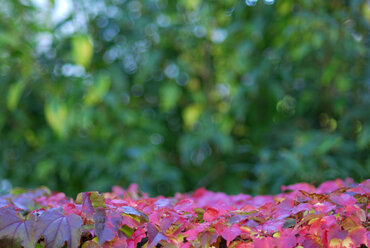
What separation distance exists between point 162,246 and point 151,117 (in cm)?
180

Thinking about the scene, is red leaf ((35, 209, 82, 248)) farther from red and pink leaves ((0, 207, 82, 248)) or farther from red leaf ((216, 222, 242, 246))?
red leaf ((216, 222, 242, 246))

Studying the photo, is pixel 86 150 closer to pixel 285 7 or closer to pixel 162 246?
pixel 285 7

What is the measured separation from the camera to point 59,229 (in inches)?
27.1

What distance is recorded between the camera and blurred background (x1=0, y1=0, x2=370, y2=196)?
2.04 m

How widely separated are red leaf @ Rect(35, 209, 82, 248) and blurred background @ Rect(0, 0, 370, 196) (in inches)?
51.4

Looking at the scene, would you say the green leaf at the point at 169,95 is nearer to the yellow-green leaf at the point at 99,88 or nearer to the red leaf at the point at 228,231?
the yellow-green leaf at the point at 99,88

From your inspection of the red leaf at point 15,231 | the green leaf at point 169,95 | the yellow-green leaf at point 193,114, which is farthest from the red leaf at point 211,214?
the yellow-green leaf at point 193,114

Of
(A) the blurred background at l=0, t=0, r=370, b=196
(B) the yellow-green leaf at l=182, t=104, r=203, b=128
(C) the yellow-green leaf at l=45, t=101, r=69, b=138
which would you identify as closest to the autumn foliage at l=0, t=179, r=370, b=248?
(A) the blurred background at l=0, t=0, r=370, b=196

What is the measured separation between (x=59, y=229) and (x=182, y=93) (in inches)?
73.3

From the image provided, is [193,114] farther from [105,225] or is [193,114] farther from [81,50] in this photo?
[105,225]

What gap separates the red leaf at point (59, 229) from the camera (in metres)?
0.68

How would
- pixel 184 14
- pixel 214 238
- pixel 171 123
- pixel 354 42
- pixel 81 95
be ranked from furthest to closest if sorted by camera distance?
pixel 171 123 < pixel 184 14 < pixel 81 95 < pixel 354 42 < pixel 214 238

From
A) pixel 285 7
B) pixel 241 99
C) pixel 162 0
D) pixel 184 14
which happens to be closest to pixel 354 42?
pixel 285 7

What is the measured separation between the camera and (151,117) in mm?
2502
